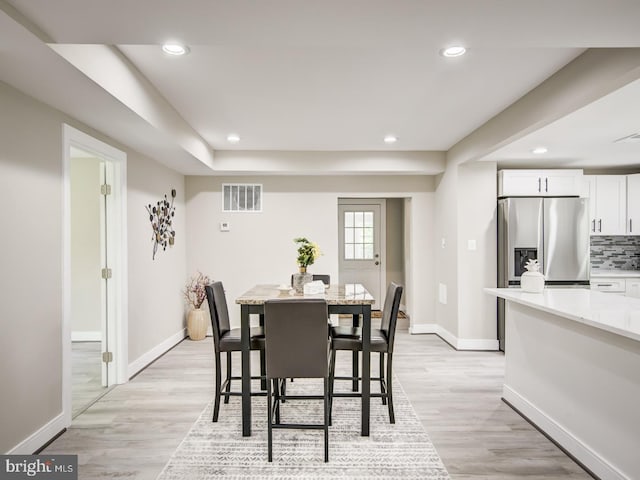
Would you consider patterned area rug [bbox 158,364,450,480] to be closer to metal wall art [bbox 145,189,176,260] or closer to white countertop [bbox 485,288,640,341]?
white countertop [bbox 485,288,640,341]

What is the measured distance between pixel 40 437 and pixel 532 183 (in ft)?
Answer: 17.0

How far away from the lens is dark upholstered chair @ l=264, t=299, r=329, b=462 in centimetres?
236

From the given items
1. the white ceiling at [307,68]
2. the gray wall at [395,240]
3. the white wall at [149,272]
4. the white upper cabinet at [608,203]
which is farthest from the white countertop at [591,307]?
the gray wall at [395,240]

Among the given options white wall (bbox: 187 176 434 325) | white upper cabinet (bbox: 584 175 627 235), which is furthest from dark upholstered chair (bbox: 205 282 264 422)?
white upper cabinet (bbox: 584 175 627 235)

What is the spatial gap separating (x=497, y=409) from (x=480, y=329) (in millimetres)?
1801

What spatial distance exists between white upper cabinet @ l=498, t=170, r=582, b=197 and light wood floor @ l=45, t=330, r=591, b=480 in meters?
1.97

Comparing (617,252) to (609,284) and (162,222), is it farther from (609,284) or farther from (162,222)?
(162,222)

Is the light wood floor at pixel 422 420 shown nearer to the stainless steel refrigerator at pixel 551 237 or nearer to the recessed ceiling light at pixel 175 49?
the stainless steel refrigerator at pixel 551 237

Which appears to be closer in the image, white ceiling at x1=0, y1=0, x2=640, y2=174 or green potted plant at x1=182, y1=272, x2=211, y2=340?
white ceiling at x1=0, y1=0, x2=640, y2=174

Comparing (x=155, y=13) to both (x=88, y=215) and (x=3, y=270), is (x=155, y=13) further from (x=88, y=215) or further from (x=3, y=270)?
(x=88, y=215)

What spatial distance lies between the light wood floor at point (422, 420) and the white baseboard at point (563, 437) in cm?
6

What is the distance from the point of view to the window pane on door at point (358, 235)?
7.18 m

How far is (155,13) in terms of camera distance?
1677mm

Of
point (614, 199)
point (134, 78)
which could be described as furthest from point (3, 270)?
point (614, 199)
